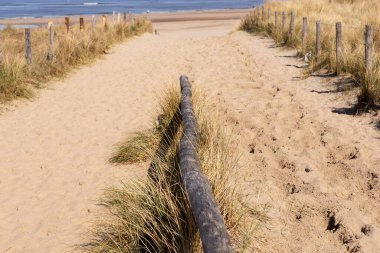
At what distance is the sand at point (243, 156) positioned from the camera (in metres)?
3.88

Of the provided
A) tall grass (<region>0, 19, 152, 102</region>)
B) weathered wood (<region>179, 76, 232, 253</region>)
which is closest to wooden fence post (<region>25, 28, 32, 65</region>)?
tall grass (<region>0, 19, 152, 102</region>)

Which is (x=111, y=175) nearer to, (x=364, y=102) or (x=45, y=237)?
(x=45, y=237)

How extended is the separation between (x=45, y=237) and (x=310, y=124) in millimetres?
4128

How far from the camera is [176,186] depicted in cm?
380

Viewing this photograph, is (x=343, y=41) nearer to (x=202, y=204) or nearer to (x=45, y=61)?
(x=45, y=61)

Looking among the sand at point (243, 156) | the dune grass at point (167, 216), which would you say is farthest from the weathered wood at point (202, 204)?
the sand at point (243, 156)

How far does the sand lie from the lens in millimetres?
3881

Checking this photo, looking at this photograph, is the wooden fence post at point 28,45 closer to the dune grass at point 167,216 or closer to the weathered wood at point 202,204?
the dune grass at point 167,216

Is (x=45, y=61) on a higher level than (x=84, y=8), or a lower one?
lower

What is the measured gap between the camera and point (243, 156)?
5480mm

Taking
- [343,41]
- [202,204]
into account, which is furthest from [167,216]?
[343,41]

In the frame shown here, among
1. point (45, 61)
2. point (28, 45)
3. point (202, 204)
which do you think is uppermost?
point (28, 45)

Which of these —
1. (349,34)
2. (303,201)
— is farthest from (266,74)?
(303,201)

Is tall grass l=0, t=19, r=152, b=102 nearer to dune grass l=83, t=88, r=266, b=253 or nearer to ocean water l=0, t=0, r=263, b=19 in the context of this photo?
dune grass l=83, t=88, r=266, b=253
